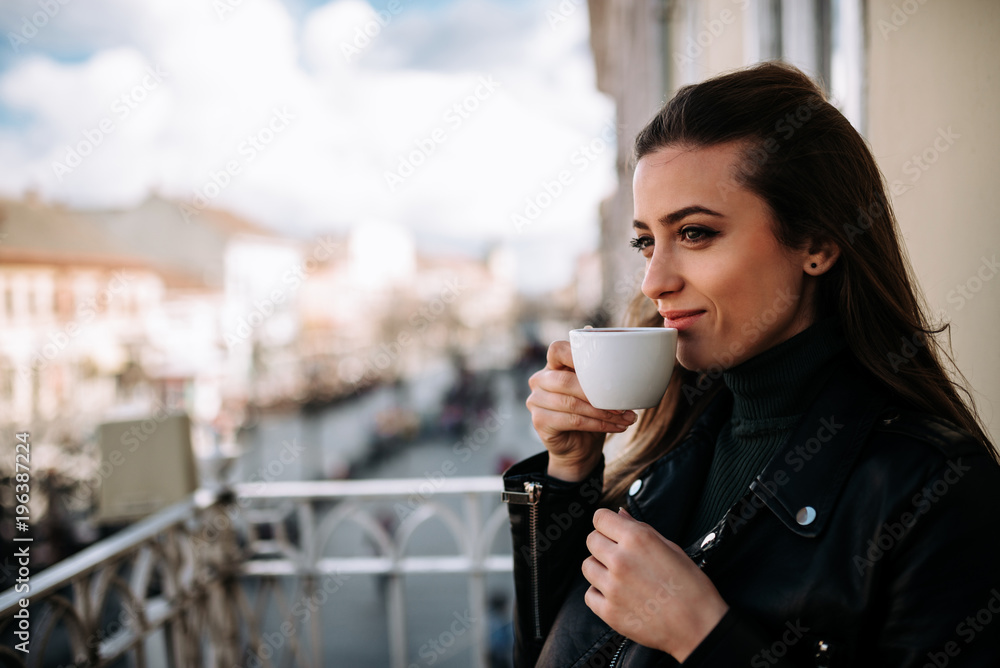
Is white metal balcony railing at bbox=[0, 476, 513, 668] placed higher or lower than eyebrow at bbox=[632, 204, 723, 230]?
lower

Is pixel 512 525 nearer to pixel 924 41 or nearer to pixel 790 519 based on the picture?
pixel 790 519

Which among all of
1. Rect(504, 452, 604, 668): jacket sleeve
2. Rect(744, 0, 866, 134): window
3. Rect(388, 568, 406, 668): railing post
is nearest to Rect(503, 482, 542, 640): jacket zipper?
Rect(504, 452, 604, 668): jacket sleeve

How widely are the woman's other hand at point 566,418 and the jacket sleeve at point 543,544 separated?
0.10 feet

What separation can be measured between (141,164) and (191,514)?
24297mm

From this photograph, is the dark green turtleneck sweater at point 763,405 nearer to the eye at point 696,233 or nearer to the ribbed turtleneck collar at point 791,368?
the ribbed turtleneck collar at point 791,368

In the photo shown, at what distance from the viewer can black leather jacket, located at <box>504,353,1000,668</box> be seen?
68 centimetres

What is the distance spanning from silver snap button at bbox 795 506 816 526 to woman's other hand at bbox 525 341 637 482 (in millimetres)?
294

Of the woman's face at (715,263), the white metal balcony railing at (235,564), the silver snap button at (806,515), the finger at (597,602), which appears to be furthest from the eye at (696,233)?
the white metal balcony railing at (235,564)

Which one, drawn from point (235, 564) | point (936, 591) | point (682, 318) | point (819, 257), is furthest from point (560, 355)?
point (235, 564)

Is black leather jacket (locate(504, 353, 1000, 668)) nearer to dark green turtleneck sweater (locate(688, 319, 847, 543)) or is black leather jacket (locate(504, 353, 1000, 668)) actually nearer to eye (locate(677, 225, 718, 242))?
dark green turtleneck sweater (locate(688, 319, 847, 543))

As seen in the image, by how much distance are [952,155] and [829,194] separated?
276mm

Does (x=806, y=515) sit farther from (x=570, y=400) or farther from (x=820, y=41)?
(x=820, y=41)

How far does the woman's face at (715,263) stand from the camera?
2.99 feet

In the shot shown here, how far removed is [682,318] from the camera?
3.20 feet
